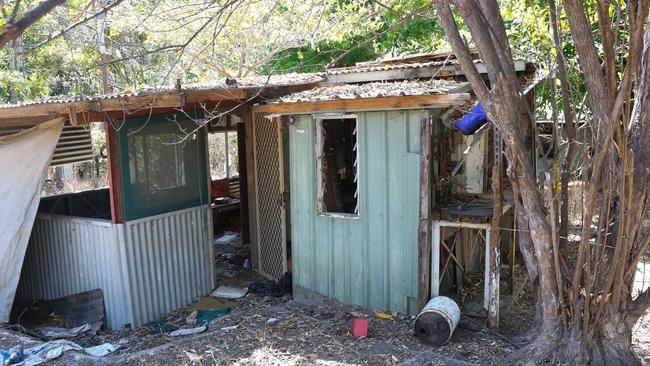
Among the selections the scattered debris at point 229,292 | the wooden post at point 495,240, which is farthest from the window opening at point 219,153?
the wooden post at point 495,240

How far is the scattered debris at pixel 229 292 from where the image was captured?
7.88 m

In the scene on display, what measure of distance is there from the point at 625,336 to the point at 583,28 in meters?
2.63

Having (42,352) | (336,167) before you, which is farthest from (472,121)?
(42,352)

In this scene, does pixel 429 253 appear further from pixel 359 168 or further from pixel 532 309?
pixel 532 309

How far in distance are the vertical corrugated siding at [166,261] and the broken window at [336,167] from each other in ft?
6.35

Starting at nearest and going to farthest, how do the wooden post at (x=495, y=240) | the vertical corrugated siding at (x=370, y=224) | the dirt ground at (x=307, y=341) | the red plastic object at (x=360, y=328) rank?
1. the dirt ground at (x=307, y=341)
2. the wooden post at (x=495, y=240)
3. the red plastic object at (x=360, y=328)
4. the vertical corrugated siding at (x=370, y=224)

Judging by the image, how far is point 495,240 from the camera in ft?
18.8

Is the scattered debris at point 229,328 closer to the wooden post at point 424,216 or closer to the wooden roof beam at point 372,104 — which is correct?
the wooden post at point 424,216

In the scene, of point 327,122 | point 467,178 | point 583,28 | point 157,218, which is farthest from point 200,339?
point 583,28

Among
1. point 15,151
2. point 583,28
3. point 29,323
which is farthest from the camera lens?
point 29,323

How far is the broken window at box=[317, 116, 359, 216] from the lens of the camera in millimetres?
6734

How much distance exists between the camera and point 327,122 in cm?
765

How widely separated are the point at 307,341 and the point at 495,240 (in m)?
2.15

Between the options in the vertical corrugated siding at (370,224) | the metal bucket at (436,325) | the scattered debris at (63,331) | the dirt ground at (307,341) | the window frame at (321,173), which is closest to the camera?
the dirt ground at (307,341)
